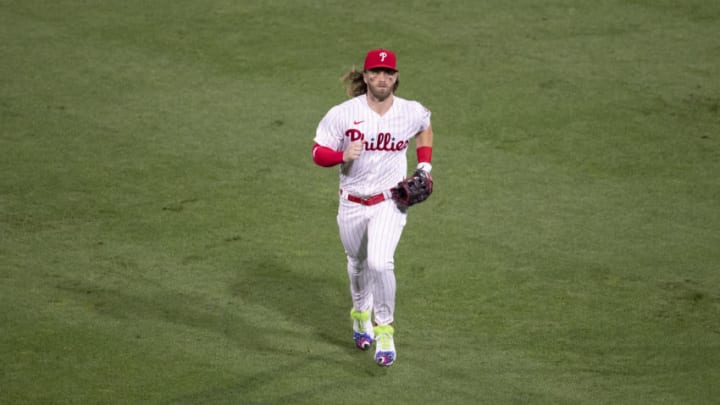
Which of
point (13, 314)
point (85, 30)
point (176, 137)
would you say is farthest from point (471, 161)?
point (85, 30)

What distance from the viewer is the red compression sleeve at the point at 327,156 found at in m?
6.95

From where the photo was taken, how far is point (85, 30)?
13156mm

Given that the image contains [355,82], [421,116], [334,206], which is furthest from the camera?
[334,206]

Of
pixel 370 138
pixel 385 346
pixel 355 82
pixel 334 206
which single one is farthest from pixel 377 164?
pixel 334 206

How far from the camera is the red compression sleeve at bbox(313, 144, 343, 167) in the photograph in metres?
6.95

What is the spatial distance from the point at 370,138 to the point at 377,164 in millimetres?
166

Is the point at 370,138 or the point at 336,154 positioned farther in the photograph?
the point at 370,138

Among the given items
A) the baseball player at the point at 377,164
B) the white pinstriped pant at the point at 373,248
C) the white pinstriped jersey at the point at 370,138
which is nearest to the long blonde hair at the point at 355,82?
the baseball player at the point at 377,164

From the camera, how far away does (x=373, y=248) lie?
7.04 metres

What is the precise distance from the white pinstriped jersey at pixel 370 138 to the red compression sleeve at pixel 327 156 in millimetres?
86

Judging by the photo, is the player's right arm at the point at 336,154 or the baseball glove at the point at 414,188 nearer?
the player's right arm at the point at 336,154

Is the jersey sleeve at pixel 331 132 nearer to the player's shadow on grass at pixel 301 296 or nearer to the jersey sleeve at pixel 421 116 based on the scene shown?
the jersey sleeve at pixel 421 116

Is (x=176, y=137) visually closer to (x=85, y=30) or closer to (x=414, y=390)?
(x=85, y=30)

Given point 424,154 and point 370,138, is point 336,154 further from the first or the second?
point 424,154
